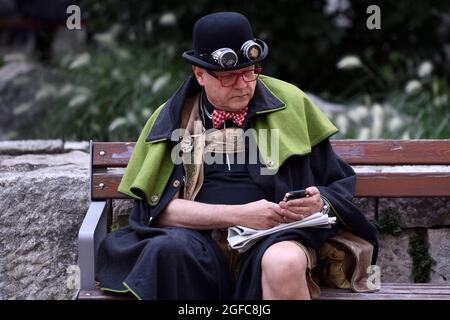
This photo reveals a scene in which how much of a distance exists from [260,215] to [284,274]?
29 centimetres

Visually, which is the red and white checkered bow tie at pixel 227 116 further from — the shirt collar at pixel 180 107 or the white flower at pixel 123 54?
the white flower at pixel 123 54

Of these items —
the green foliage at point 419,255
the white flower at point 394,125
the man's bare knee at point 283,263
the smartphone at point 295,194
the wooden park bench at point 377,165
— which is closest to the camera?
the man's bare knee at point 283,263

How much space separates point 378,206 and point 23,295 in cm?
165

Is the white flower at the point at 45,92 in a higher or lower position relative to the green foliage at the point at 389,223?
higher

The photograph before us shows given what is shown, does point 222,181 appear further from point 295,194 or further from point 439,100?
point 439,100

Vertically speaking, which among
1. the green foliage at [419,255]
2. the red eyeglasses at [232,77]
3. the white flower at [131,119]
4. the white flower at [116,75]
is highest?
the white flower at [116,75]

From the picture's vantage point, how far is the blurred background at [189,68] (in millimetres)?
6984

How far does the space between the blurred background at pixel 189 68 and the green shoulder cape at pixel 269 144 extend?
2.55 meters

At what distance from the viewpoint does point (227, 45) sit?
378cm

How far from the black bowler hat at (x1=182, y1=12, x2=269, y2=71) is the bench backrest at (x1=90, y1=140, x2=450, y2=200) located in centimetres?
72

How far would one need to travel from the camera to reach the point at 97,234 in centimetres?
A: 404

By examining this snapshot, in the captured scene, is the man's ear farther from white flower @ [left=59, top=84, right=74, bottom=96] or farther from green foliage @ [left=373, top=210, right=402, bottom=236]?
white flower @ [left=59, top=84, right=74, bottom=96]

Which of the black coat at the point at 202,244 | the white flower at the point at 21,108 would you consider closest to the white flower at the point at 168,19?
the white flower at the point at 21,108
